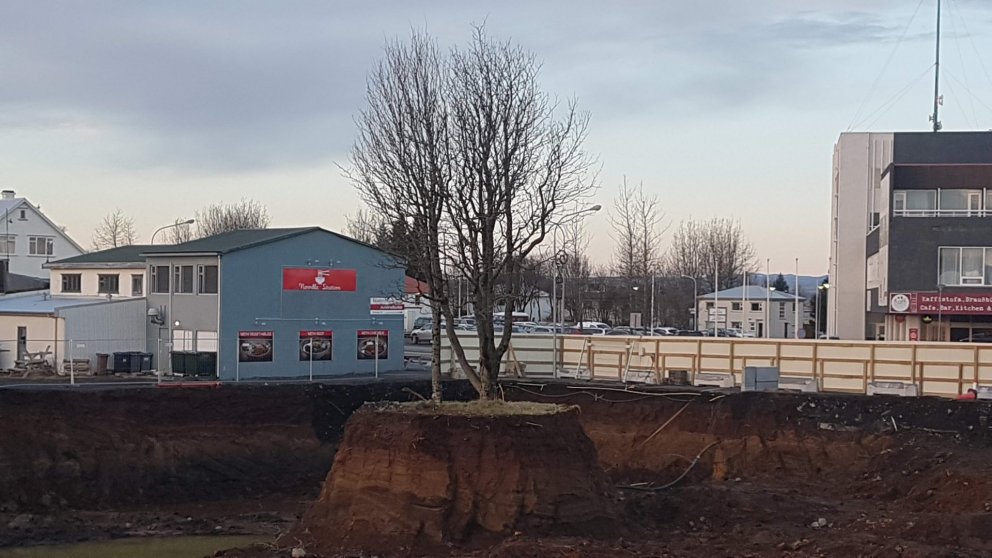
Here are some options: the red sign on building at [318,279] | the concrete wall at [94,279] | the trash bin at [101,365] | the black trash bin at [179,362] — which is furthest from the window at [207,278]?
the trash bin at [101,365]

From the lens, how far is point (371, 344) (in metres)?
49.1

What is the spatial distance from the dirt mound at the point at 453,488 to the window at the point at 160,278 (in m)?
29.4

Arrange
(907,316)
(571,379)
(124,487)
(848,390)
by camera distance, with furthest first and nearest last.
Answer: (907,316) < (571,379) < (848,390) < (124,487)

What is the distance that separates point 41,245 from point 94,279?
37692 millimetres

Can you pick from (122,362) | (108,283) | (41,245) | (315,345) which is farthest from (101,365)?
(41,245)

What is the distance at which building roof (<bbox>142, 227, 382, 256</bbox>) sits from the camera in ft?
151

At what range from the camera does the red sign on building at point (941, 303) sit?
55156mm

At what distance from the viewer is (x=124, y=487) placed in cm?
3347

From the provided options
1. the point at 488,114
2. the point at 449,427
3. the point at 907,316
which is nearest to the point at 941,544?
the point at 449,427

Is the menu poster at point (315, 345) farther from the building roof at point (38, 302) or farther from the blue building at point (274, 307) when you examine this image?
the building roof at point (38, 302)

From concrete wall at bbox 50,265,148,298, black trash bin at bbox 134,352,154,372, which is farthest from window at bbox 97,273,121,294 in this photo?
black trash bin at bbox 134,352,154,372

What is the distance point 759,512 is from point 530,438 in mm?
6243

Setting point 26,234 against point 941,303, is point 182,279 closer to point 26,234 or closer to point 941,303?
point 941,303

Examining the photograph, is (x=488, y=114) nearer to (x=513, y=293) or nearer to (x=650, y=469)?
(x=513, y=293)
